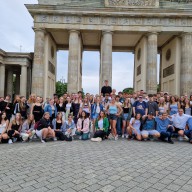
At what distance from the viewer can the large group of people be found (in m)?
9.27

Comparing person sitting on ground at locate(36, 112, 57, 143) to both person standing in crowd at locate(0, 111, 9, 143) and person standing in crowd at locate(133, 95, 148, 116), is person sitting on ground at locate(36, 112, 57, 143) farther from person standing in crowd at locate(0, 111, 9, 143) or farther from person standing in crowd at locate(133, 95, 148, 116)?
person standing in crowd at locate(133, 95, 148, 116)

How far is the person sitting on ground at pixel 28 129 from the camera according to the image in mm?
9094

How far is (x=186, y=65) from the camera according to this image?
23.2 meters

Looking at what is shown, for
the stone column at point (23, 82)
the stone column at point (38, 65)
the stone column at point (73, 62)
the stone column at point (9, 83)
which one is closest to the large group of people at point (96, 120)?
the stone column at point (73, 62)

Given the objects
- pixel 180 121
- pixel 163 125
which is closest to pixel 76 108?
pixel 163 125

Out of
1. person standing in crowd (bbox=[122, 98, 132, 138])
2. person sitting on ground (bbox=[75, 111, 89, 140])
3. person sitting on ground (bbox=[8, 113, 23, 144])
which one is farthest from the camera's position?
person standing in crowd (bbox=[122, 98, 132, 138])

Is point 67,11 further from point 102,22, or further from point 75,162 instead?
point 75,162

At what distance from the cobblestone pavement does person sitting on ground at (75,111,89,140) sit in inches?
92.8

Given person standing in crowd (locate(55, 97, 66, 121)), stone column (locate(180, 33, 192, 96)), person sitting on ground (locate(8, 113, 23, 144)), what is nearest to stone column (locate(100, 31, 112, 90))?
stone column (locate(180, 33, 192, 96))

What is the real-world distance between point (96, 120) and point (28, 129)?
3285 mm

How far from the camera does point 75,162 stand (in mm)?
5715

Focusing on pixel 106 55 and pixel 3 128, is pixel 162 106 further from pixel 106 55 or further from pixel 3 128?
pixel 106 55

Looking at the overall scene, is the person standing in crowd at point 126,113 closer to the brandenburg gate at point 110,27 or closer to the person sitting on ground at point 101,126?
the person sitting on ground at point 101,126

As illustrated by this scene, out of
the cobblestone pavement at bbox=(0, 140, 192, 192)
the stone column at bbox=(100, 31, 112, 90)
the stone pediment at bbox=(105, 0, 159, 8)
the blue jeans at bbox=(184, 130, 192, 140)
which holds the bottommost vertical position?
the cobblestone pavement at bbox=(0, 140, 192, 192)
